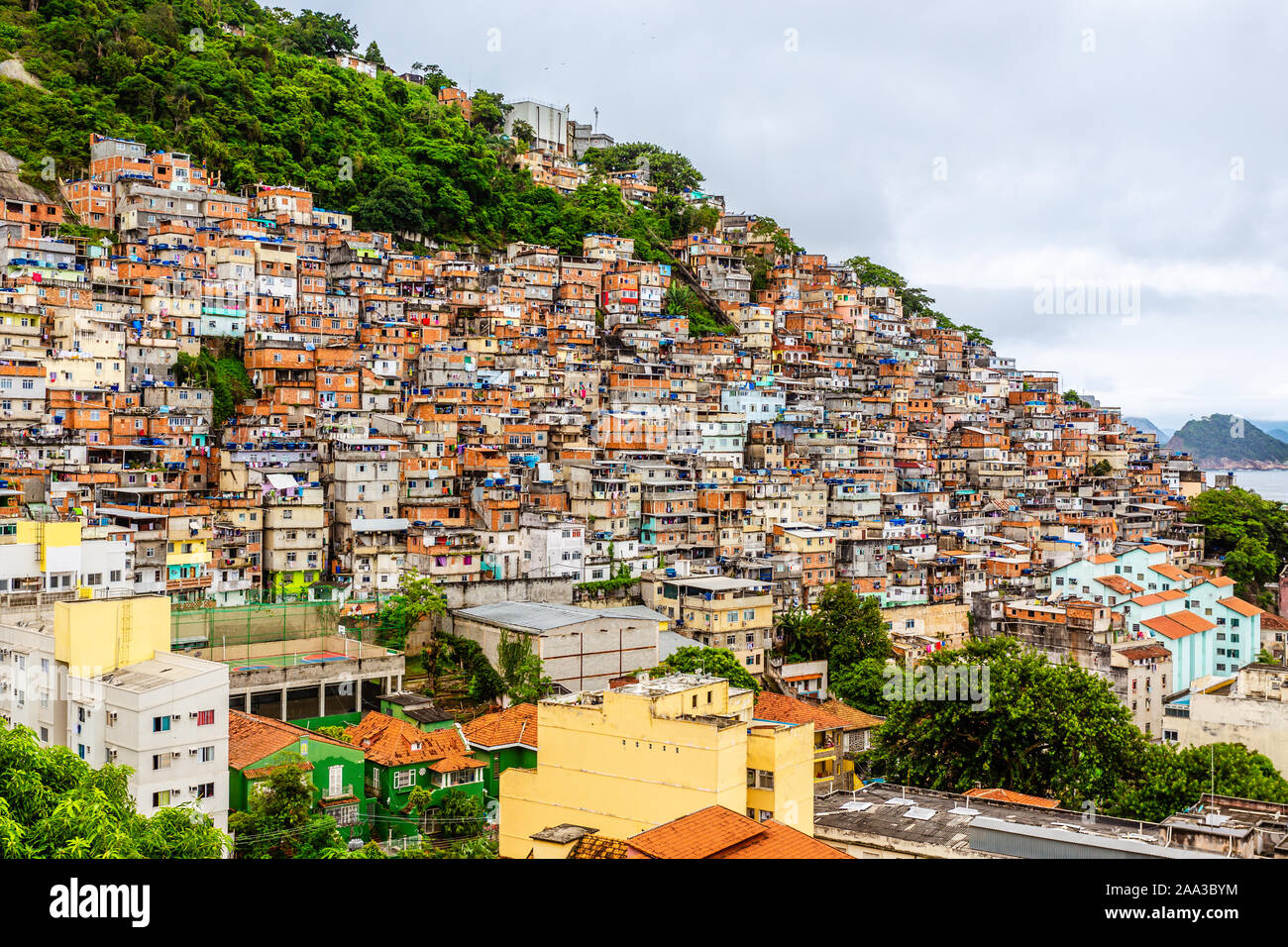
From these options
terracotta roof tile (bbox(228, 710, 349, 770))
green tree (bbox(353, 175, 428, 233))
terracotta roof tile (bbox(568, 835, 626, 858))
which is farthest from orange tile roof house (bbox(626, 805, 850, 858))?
green tree (bbox(353, 175, 428, 233))

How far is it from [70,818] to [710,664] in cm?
1555

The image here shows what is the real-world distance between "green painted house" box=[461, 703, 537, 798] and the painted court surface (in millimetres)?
A: 3636

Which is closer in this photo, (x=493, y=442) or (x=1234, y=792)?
(x=1234, y=792)

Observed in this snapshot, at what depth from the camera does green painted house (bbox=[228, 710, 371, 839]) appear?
15758 millimetres

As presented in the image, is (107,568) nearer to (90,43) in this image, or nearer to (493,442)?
(493,442)

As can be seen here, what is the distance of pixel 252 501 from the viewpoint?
26.8 m

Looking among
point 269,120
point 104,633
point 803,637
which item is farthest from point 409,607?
point 269,120

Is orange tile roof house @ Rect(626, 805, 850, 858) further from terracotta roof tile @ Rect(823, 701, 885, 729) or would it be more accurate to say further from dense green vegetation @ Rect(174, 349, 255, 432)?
dense green vegetation @ Rect(174, 349, 255, 432)

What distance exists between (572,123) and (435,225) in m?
21.0

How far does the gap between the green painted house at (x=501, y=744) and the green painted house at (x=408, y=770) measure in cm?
29

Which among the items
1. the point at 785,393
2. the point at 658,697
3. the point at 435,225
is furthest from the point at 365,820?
the point at 435,225

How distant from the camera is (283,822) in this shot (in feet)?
46.7

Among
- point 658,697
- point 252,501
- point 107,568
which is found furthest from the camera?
point 252,501
